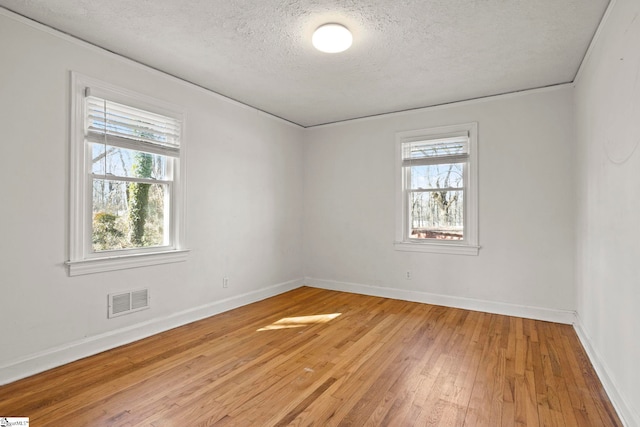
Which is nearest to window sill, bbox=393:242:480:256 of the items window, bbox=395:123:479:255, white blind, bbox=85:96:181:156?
window, bbox=395:123:479:255

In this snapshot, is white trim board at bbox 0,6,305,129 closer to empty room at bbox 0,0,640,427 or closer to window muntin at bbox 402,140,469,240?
empty room at bbox 0,0,640,427

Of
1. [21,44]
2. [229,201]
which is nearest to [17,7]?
[21,44]

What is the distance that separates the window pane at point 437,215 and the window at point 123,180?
10.2 ft

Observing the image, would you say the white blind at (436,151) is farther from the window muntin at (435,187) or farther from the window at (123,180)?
the window at (123,180)

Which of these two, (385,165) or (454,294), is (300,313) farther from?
(385,165)

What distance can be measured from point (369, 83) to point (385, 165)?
1452mm

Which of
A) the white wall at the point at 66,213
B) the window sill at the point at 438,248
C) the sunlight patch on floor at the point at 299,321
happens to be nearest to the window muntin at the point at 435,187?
the window sill at the point at 438,248

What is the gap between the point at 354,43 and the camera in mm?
2912

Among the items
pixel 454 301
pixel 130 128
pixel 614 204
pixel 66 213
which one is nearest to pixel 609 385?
pixel 614 204

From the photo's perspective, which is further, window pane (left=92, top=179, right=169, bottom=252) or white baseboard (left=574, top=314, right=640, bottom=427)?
window pane (left=92, top=179, right=169, bottom=252)

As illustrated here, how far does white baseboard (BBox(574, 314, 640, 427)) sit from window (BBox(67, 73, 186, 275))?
3.86 m

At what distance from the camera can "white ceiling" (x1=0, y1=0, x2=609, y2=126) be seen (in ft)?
7.93

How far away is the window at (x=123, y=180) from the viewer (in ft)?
9.48

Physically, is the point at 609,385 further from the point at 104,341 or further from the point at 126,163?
the point at 126,163
